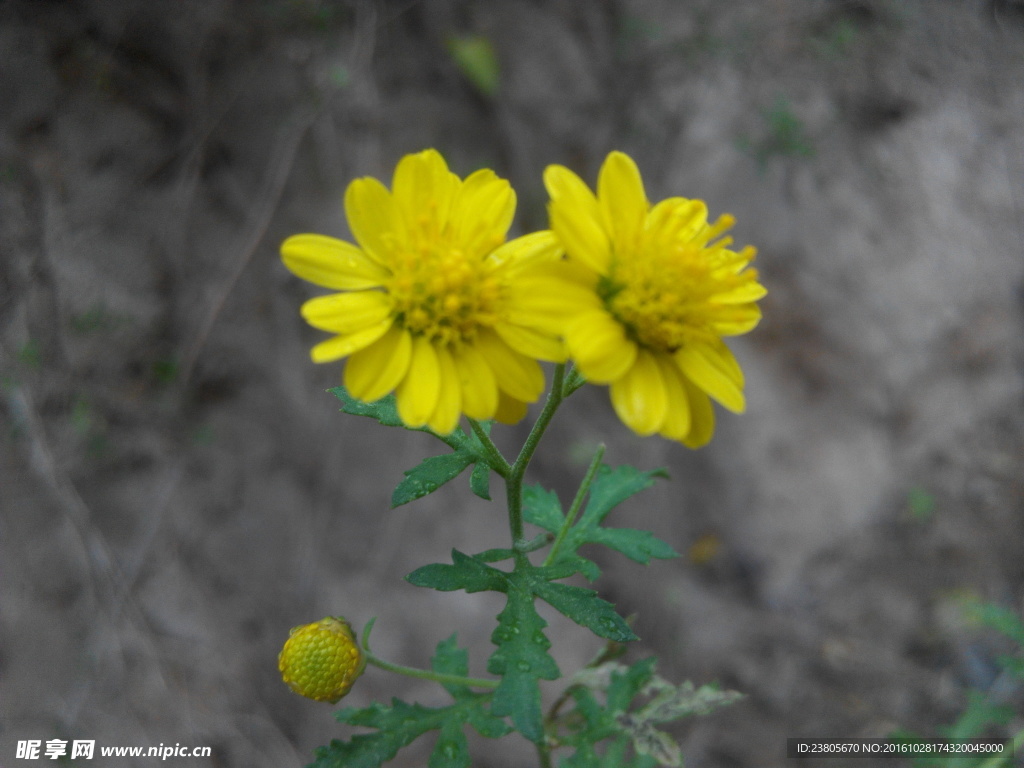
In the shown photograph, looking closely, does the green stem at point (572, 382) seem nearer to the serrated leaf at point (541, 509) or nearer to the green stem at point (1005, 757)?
the serrated leaf at point (541, 509)

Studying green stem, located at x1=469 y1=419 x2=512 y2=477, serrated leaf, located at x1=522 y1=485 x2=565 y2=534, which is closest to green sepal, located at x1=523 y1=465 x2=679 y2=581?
serrated leaf, located at x1=522 y1=485 x2=565 y2=534

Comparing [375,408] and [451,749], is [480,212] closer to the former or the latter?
[375,408]

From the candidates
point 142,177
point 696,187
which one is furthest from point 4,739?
point 696,187

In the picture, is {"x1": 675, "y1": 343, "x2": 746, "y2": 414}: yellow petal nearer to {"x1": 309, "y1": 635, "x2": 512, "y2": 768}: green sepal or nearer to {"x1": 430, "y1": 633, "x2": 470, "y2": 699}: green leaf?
{"x1": 309, "y1": 635, "x2": 512, "y2": 768}: green sepal

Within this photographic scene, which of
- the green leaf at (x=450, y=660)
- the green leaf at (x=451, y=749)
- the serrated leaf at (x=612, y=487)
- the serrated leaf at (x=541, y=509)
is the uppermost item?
the serrated leaf at (x=612, y=487)

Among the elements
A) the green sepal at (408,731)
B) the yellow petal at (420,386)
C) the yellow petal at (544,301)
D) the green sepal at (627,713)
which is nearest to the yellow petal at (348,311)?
the yellow petal at (420,386)

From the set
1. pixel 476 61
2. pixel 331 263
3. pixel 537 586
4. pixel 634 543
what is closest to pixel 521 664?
pixel 537 586
